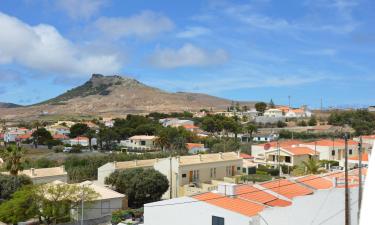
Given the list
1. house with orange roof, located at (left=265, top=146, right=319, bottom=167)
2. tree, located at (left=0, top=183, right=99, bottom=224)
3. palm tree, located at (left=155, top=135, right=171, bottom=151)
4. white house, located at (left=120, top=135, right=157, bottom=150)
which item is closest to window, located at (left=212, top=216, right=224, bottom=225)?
tree, located at (left=0, top=183, right=99, bottom=224)

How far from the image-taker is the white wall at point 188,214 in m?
23.8

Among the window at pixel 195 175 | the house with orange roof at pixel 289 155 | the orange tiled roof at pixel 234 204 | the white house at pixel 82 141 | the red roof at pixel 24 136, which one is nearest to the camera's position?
the orange tiled roof at pixel 234 204

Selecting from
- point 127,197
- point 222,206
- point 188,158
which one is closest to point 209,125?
point 188,158

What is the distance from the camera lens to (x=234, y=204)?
25109 millimetres

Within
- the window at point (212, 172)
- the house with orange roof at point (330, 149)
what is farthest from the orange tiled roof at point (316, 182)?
the house with orange roof at point (330, 149)

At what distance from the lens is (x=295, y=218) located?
2205cm

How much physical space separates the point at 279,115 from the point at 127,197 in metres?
148

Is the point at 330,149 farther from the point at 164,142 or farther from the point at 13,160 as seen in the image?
the point at 13,160

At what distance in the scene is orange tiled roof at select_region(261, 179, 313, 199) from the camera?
2826cm

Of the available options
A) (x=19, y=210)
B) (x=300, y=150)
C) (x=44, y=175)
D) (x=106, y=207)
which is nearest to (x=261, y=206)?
(x=106, y=207)

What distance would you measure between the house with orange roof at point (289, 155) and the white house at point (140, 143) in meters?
47.3

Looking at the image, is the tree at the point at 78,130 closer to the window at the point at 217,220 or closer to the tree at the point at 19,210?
the tree at the point at 19,210

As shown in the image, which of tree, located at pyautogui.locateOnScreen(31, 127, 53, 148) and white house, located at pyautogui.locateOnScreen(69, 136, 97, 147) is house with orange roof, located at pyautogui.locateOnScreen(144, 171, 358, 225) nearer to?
white house, located at pyautogui.locateOnScreen(69, 136, 97, 147)

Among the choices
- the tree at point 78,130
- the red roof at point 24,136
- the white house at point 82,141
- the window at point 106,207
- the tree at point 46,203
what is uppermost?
the tree at point 78,130
